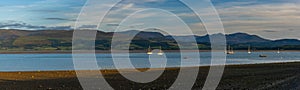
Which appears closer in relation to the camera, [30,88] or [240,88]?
[240,88]

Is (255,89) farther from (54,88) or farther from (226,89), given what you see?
(54,88)

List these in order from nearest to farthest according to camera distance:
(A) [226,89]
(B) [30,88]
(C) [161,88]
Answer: (A) [226,89] → (C) [161,88] → (B) [30,88]

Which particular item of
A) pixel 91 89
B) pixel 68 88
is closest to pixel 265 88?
pixel 91 89

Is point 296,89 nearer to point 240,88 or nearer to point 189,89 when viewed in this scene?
point 240,88

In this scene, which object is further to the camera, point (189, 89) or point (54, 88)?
point (54, 88)

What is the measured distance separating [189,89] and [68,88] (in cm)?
736

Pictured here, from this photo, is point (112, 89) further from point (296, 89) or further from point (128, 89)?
point (296, 89)

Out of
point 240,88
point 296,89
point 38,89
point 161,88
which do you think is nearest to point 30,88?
point 38,89

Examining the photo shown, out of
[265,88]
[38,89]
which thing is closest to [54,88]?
[38,89]

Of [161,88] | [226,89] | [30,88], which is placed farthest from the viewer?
[30,88]

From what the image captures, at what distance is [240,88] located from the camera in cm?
2706

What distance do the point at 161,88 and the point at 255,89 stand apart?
200 inches

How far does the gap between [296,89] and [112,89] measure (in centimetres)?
972

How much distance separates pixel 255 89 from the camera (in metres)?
26.4
